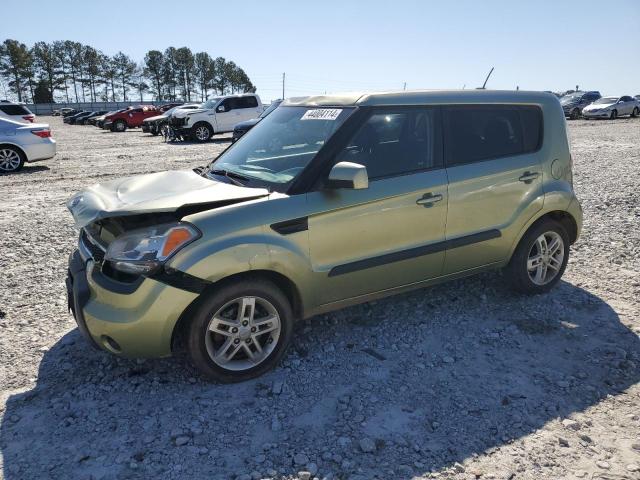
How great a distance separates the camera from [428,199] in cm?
366

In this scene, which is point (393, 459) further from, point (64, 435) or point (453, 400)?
point (64, 435)

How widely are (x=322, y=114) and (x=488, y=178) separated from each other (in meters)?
1.39

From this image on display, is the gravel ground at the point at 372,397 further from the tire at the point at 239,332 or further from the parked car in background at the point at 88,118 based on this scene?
the parked car in background at the point at 88,118

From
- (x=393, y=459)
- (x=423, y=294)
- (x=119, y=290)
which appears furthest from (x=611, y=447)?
(x=119, y=290)

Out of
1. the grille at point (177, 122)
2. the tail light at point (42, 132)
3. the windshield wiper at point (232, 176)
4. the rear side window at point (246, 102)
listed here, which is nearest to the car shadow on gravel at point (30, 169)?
the tail light at point (42, 132)

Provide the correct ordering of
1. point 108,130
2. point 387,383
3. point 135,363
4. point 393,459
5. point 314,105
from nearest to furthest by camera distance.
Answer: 1. point 393,459
2. point 387,383
3. point 135,363
4. point 314,105
5. point 108,130

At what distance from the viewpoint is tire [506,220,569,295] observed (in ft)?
14.2

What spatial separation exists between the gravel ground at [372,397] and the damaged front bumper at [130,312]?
36 cm

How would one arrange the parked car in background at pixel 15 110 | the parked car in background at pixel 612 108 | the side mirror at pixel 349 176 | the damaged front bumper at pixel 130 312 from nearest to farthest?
the damaged front bumper at pixel 130 312 → the side mirror at pixel 349 176 → the parked car in background at pixel 15 110 → the parked car in background at pixel 612 108

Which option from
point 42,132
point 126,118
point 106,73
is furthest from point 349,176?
point 106,73

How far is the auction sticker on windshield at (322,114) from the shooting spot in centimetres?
367

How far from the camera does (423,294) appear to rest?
4.54 meters

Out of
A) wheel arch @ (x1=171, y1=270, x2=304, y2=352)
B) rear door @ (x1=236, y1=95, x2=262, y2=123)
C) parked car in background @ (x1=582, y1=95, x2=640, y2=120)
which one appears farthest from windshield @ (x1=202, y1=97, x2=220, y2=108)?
parked car in background @ (x1=582, y1=95, x2=640, y2=120)

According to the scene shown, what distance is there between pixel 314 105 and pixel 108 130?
1348 inches
